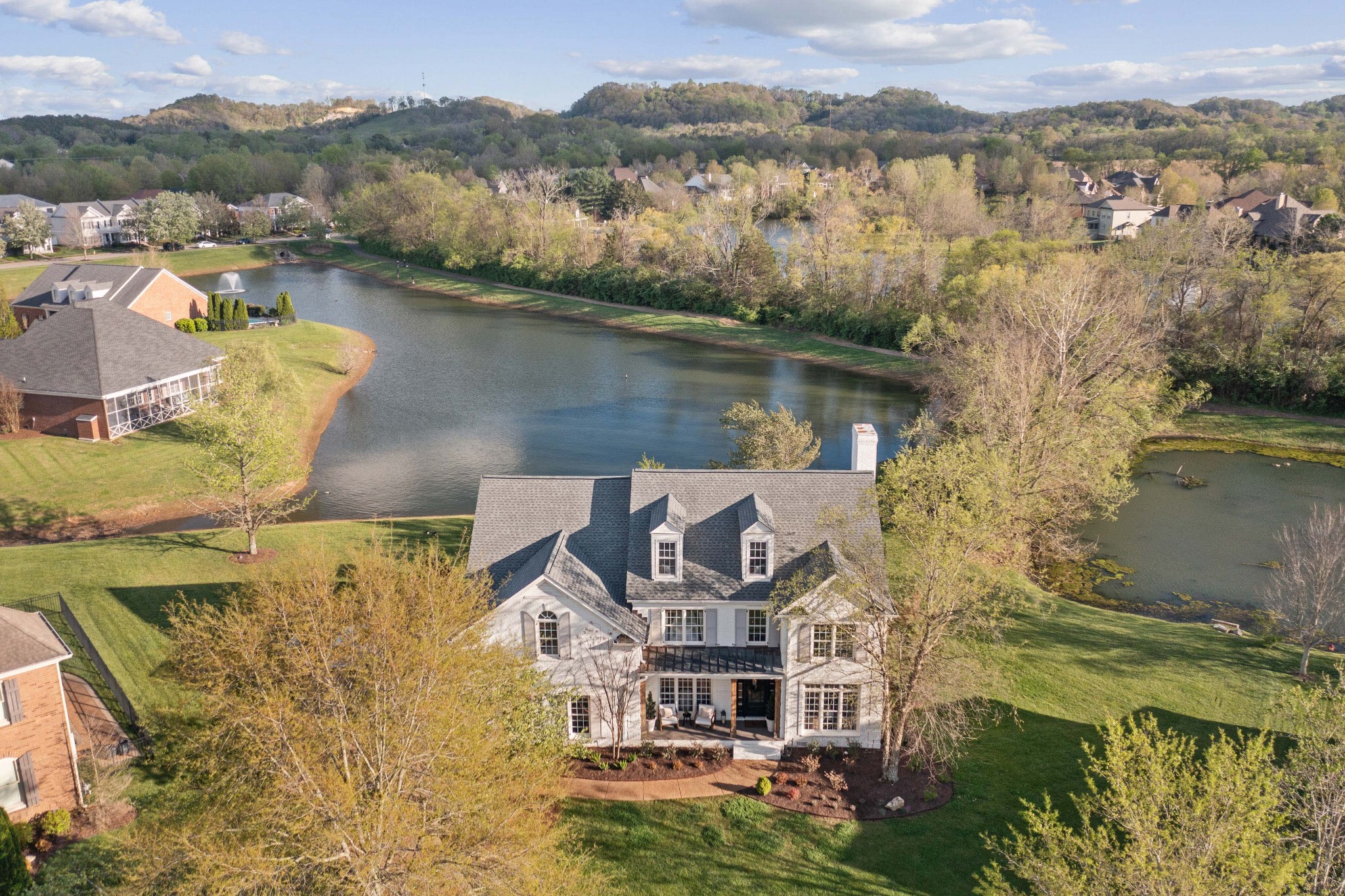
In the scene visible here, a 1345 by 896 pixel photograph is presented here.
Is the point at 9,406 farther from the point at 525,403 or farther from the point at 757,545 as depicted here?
the point at 757,545

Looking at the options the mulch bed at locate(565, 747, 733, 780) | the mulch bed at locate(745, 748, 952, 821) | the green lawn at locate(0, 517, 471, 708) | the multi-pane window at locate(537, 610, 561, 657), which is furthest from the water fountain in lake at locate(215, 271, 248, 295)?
the mulch bed at locate(745, 748, 952, 821)

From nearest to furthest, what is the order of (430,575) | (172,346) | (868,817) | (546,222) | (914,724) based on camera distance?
1. (430,575)
2. (868,817)
3. (914,724)
4. (172,346)
5. (546,222)

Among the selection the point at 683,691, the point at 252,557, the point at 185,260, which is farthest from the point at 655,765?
the point at 185,260

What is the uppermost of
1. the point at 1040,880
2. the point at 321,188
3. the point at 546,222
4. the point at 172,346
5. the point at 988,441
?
the point at 321,188

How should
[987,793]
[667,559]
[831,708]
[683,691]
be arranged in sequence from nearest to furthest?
[987,793] < [831,708] < [683,691] < [667,559]

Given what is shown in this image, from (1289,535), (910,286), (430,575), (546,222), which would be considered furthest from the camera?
(546,222)

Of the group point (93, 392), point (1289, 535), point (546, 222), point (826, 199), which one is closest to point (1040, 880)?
point (1289, 535)

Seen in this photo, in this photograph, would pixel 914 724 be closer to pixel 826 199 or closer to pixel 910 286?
pixel 910 286
